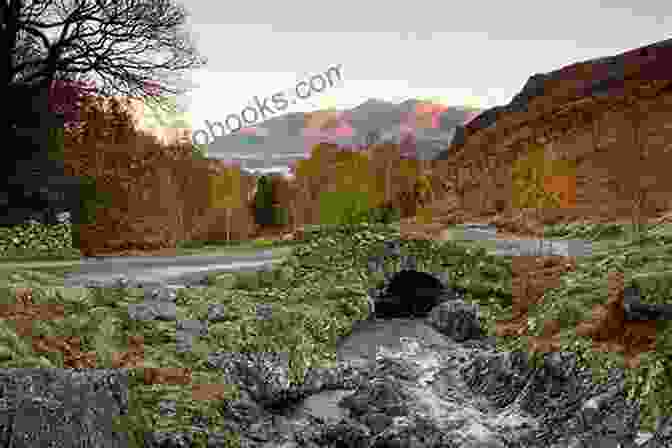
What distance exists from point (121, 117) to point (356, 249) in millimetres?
15353

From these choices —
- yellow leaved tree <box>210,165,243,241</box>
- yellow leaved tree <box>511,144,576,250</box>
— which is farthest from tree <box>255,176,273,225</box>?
yellow leaved tree <box>511,144,576,250</box>

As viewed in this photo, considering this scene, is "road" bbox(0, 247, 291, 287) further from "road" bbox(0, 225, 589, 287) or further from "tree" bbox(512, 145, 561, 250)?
"tree" bbox(512, 145, 561, 250)

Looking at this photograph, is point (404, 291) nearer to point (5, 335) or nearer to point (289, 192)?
point (5, 335)

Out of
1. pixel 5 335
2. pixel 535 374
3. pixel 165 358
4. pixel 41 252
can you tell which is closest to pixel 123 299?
pixel 165 358

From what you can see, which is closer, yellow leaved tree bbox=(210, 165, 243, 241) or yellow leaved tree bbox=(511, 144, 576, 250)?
yellow leaved tree bbox=(511, 144, 576, 250)

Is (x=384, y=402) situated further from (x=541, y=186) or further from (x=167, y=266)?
(x=541, y=186)

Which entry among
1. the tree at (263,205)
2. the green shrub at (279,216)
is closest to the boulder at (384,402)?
the green shrub at (279,216)

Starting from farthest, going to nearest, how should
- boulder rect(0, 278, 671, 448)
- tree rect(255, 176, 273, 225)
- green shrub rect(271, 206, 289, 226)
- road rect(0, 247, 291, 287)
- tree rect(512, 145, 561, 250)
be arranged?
green shrub rect(271, 206, 289, 226)
tree rect(255, 176, 273, 225)
tree rect(512, 145, 561, 250)
road rect(0, 247, 291, 287)
boulder rect(0, 278, 671, 448)

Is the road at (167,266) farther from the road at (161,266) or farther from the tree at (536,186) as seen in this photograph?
the tree at (536,186)

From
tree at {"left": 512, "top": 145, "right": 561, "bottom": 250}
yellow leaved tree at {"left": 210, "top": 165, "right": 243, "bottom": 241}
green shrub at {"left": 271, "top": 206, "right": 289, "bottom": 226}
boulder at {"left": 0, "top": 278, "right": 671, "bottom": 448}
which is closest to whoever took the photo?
boulder at {"left": 0, "top": 278, "right": 671, "bottom": 448}

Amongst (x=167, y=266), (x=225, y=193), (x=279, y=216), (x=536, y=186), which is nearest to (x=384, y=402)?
(x=167, y=266)

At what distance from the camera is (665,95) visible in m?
89.9

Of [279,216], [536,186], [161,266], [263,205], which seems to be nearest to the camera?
[161,266]

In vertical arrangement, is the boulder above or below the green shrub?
below
